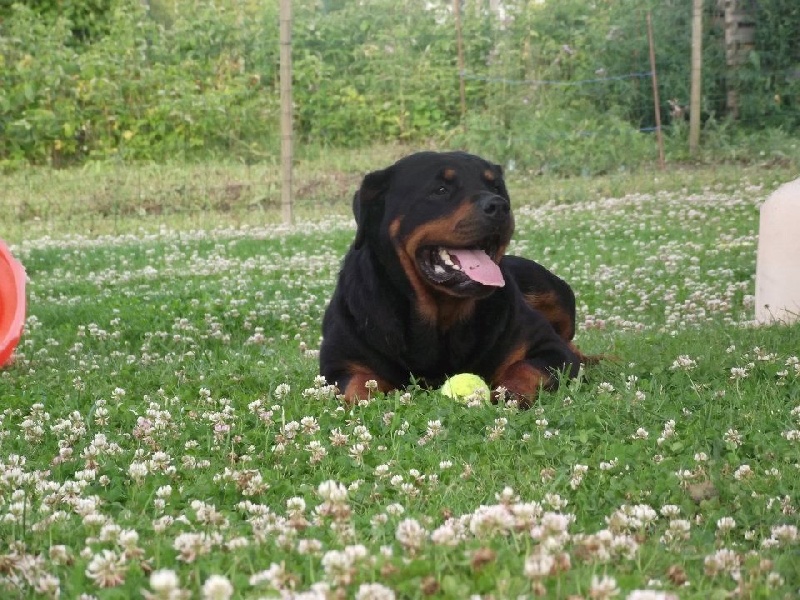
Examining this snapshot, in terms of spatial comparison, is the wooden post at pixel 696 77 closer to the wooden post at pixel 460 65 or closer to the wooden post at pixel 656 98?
the wooden post at pixel 656 98

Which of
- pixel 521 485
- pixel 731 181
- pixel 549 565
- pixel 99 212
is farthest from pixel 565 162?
pixel 549 565

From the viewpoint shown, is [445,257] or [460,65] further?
[460,65]

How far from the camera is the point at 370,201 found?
636 centimetres

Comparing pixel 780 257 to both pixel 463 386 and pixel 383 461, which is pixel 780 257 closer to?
pixel 463 386

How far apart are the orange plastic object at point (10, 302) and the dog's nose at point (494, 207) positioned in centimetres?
335

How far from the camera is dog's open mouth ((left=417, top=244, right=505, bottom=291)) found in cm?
594

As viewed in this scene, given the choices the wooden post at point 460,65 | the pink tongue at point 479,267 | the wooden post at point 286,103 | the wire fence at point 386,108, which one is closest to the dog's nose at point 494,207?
the pink tongue at point 479,267

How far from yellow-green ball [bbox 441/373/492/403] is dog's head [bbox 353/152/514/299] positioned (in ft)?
1.27

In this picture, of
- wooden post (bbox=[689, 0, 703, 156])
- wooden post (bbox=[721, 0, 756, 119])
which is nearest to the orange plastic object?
wooden post (bbox=[689, 0, 703, 156])

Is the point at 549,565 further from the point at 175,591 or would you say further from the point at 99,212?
the point at 99,212

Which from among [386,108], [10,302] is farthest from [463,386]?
[386,108]

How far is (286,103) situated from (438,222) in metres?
11.7

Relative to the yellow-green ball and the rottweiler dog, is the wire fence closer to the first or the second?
the rottweiler dog

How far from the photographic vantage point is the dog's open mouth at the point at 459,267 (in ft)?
19.5
